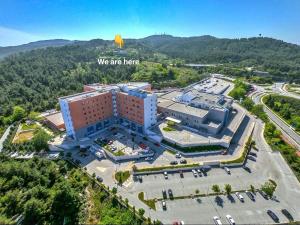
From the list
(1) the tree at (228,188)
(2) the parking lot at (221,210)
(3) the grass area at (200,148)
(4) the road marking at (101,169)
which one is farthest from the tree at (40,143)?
(1) the tree at (228,188)

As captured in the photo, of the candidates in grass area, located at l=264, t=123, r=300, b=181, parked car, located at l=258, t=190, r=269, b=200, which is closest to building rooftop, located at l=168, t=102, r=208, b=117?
grass area, located at l=264, t=123, r=300, b=181

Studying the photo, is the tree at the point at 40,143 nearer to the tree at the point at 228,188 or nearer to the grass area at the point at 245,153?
the tree at the point at 228,188

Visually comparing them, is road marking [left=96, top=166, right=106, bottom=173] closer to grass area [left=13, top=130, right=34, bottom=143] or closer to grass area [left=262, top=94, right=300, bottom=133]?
grass area [left=13, top=130, right=34, bottom=143]

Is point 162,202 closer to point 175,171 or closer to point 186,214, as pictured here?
point 186,214

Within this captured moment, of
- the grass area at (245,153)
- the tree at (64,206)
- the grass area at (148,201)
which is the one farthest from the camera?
the grass area at (245,153)

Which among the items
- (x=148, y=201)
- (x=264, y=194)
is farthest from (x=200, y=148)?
(x=148, y=201)
